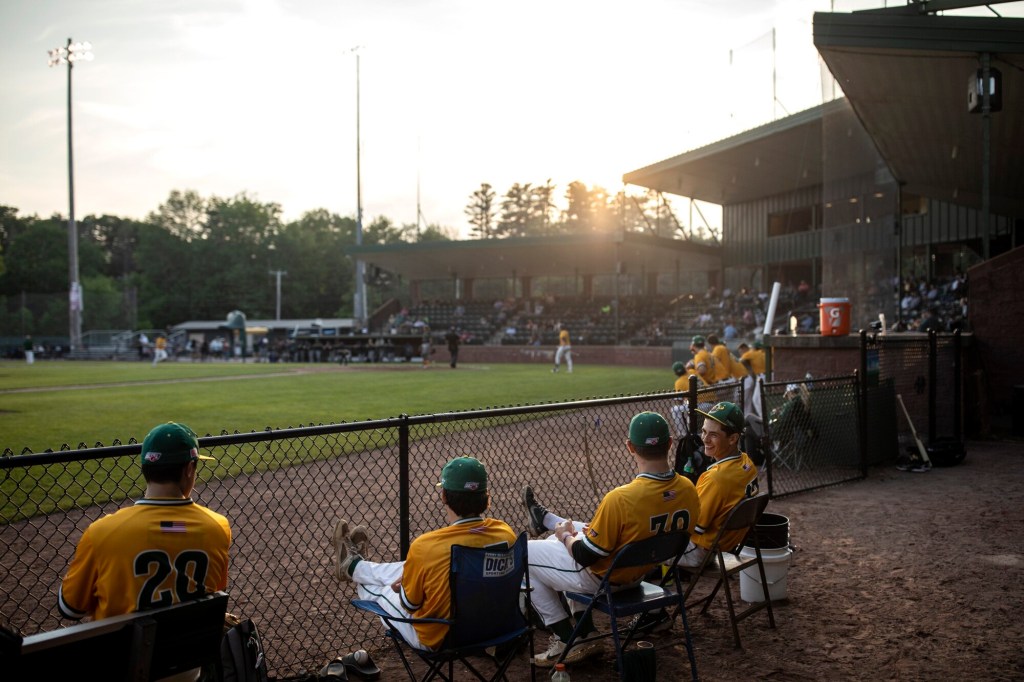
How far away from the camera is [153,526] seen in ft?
9.22

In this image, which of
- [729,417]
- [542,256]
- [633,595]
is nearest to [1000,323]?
[729,417]

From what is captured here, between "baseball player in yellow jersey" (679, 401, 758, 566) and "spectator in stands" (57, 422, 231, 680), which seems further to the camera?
"baseball player in yellow jersey" (679, 401, 758, 566)

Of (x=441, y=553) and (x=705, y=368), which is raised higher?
(x=705, y=368)

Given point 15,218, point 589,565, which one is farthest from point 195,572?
point 15,218

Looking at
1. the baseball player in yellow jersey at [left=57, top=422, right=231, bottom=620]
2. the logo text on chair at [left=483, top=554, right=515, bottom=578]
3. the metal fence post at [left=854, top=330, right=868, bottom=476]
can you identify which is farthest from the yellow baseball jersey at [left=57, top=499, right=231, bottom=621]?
the metal fence post at [left=854, top=330, right=868, bottom=476]

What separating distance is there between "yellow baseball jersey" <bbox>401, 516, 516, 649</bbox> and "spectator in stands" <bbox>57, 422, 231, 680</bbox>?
85cm

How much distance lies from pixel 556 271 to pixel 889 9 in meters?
34.3

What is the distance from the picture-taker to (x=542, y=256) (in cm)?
4378

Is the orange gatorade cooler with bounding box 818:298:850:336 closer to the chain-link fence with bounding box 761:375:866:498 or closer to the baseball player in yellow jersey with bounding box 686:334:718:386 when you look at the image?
the chain-link fence with bounding box 761:375:866:498

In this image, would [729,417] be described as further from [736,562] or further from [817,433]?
[817,433]

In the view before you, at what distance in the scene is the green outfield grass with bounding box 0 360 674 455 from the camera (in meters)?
13.3

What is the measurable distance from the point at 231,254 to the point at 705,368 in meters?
83.7

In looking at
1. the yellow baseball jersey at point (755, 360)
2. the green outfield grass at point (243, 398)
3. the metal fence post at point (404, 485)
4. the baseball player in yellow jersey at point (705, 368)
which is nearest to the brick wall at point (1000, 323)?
the yellow baseball jersey at point (755, 360)

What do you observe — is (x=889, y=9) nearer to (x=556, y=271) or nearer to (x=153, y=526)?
(x=153, y=526)
